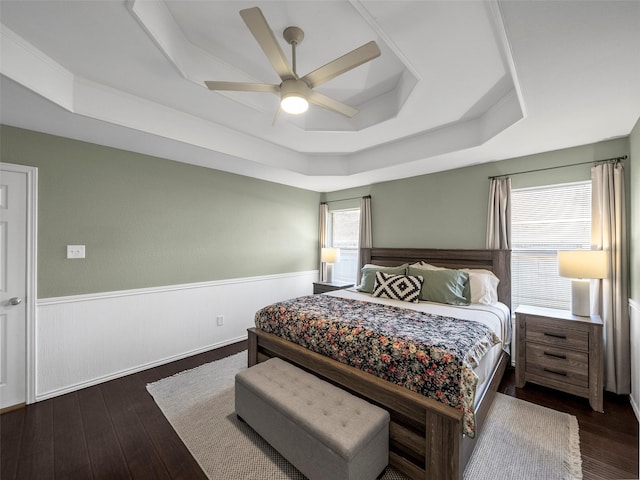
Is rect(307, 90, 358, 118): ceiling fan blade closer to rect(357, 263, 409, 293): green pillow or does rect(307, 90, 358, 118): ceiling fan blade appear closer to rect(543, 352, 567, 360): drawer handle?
rect(357, 263, 409, 293): green pillow

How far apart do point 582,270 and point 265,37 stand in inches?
131

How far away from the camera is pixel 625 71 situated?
1.74 m

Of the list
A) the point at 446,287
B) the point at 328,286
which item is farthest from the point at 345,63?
the point at 328,286

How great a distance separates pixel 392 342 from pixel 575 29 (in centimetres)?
212

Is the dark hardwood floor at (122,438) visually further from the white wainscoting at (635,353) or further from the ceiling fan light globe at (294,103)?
the ceiling fan light globe at (294,103)

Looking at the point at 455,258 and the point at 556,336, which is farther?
the point at 455,258

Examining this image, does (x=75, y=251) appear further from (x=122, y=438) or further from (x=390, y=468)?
(x=390, y=468)

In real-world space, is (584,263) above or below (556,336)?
above

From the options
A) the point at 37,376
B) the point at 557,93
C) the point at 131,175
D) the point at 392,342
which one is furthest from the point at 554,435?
the point at 131,175

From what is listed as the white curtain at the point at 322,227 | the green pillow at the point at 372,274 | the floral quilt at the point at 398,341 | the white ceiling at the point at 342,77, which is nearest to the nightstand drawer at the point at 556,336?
the floral quilt at the point at 398,341

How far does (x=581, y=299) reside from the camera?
2.62 metres

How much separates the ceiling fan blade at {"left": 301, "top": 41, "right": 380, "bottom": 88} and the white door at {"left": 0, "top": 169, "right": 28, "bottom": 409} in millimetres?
2801

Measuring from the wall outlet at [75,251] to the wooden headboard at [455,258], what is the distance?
3.71 metres

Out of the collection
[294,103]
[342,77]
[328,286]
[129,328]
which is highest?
[342,77]
